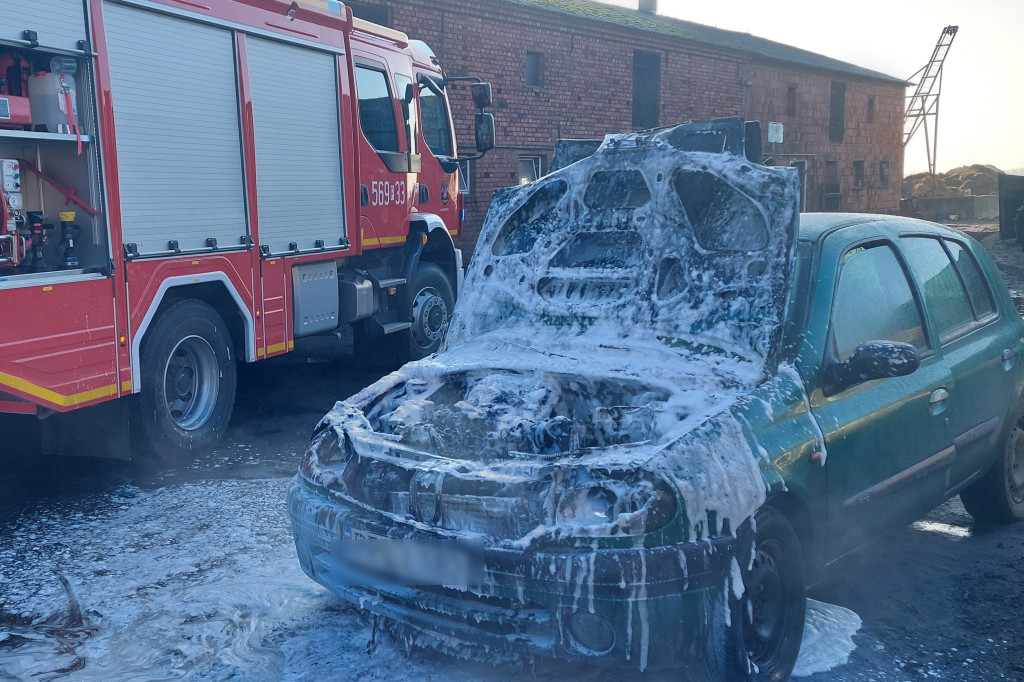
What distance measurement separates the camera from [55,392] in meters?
5.42

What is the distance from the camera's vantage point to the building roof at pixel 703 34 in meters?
20.8

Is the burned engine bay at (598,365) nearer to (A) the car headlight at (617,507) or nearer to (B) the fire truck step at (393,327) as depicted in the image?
(A) the car headlight at (617,507)

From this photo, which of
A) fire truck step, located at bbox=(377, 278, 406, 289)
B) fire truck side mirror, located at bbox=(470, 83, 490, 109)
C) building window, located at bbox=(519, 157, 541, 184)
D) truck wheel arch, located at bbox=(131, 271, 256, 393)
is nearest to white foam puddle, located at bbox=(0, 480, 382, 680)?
truck wheel arch, located at bbox=(131, 271, 256, 393)

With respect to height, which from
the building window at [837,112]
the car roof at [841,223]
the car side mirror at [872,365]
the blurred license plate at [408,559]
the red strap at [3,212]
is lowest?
the blurred license plate at [408,559]

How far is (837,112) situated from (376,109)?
81.4 ft

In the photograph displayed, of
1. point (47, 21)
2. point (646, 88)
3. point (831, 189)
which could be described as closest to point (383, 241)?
point (47, 21)

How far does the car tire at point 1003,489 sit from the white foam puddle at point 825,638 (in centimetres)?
141

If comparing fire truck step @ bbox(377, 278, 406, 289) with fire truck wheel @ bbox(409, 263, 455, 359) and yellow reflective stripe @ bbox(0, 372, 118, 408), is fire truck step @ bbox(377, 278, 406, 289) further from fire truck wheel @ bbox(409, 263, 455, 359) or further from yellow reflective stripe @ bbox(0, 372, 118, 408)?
yellow reflective stripe @ bbox(0, 372, 118, 408)

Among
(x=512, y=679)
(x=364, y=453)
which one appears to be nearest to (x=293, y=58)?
(x=364, y=453)

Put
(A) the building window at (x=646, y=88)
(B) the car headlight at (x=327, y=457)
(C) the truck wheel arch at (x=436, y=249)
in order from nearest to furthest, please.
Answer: (B) the car headlight at (x=327, y=457) → (C) the truck wheel arch at (x=436, y=249) → (A) the building window at (x=646, y=88)

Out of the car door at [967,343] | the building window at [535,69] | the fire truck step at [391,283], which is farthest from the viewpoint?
the building window at [535,69]

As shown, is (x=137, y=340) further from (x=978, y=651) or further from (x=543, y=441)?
(x=978, y=651)

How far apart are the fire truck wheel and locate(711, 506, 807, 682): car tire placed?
679 cm

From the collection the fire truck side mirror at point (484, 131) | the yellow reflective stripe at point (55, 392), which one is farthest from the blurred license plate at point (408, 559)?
the fire truck side mirror at point (484, 131)
